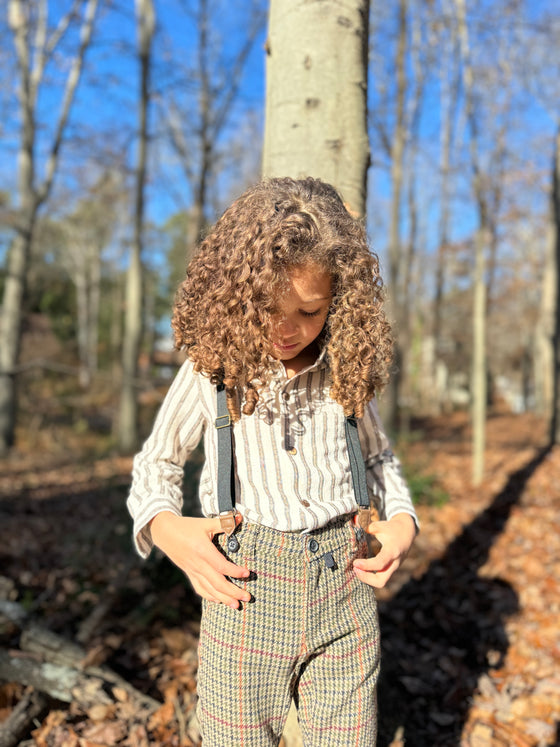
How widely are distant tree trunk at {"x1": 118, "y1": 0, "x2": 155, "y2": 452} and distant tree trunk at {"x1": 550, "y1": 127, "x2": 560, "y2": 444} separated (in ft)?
24.1

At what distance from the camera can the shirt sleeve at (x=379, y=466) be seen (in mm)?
1613

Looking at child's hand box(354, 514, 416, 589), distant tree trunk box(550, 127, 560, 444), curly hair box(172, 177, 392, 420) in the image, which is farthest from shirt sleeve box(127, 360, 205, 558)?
distant tree trunk box(550, 127, 560, 444)

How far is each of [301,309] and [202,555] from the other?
646 mm

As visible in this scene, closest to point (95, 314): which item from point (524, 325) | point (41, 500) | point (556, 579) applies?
point (524, 325)

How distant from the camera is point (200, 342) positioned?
4.55 ft

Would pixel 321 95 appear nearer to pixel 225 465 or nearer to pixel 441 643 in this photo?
pixel 225 465

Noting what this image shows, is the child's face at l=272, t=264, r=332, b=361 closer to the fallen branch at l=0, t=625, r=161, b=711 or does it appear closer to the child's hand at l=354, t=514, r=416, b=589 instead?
the child's hand at l=354, t=514, r=416, b=589

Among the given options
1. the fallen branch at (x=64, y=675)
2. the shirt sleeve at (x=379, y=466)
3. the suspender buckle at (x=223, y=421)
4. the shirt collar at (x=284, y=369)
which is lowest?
the fallen branch at (x=64, y=675)

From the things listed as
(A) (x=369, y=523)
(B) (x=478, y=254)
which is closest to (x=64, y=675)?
(A) (x=369, y=523)

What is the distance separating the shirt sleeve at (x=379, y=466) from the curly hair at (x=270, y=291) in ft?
0.54

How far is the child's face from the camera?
52.3 inches

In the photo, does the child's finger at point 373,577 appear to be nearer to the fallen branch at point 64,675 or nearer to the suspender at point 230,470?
the suspender at point 230,470

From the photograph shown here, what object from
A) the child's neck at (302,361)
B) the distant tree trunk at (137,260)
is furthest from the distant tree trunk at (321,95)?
the distant tree trunk at (137,260)

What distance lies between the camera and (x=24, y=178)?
1037 cm
